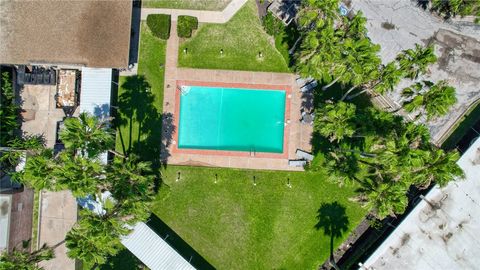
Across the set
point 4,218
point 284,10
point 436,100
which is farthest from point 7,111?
point 436,100

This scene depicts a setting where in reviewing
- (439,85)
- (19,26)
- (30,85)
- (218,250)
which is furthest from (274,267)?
(19,26)

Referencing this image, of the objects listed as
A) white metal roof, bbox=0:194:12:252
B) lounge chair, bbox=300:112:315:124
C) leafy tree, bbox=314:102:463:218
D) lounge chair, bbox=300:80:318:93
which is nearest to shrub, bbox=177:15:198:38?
lounge chair, bbox=300:80:318:93

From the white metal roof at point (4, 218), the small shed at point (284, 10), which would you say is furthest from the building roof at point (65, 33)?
the small shed at point (284, 10)

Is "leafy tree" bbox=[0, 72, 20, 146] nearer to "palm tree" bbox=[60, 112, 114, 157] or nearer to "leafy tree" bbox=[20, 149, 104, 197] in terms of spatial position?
"leafy tree" bbox=[20, 149, 104, 197]

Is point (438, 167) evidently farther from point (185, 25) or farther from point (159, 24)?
point (159, 24)

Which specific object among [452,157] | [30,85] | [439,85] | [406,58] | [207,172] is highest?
[406,58]

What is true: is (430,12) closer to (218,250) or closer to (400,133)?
(400,133)
